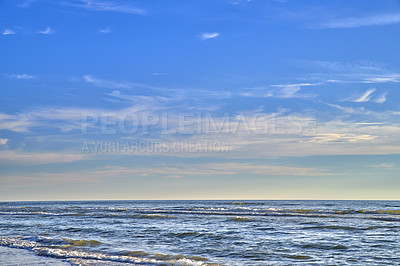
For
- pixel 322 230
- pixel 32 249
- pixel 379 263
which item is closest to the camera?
pixel 379 263

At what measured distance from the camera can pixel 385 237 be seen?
19656mm

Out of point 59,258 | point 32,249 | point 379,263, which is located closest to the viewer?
point 379,263

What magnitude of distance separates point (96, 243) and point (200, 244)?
216 inches

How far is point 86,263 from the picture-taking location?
13961 mm

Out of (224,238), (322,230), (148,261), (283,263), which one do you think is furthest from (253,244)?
(322,230)

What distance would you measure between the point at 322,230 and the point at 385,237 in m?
4.31

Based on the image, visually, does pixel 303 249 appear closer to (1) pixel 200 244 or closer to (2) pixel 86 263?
Answer: (1) pixel 200 244

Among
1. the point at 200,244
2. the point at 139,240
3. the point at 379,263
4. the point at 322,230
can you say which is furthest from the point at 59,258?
the point at 322,230

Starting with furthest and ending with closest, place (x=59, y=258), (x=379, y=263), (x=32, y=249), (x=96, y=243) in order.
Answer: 1. (x=96, y=243)
2. (x=32, y=249)
3. (x=59, y=258)
4. (x=379, y=263)

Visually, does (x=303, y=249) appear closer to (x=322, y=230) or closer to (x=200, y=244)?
(x=200, y=244)

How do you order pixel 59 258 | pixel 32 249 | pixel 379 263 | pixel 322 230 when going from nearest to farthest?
1. pixel 379 263
2. pixel 59 258
3. pixel 32 249
4. pixel 322 230

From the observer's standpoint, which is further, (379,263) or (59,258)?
(59,258)

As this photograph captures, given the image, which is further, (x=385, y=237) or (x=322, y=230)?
(x=322, y=230)

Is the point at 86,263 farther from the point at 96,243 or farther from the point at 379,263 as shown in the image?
the point at 379,263
